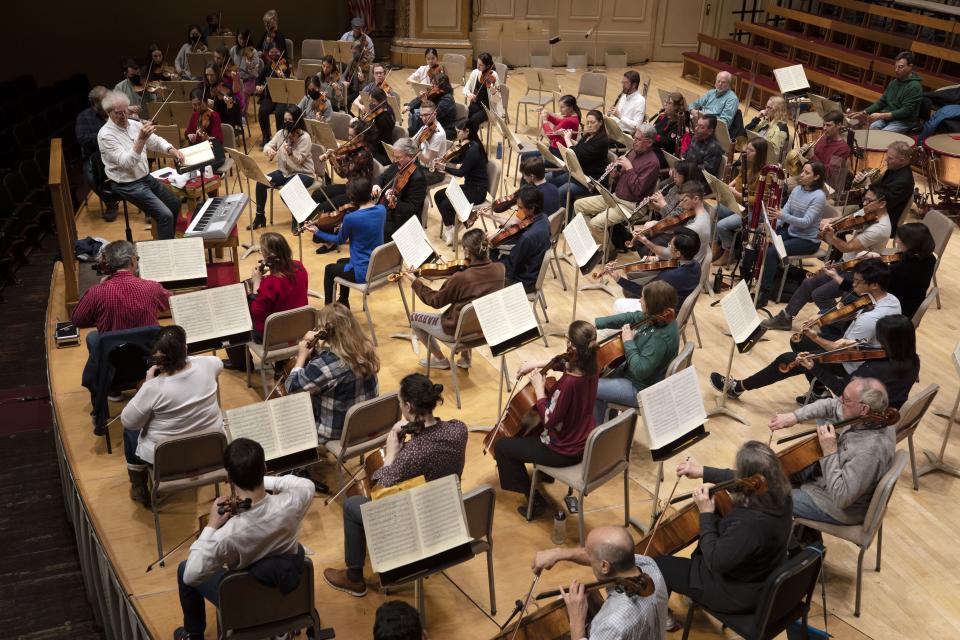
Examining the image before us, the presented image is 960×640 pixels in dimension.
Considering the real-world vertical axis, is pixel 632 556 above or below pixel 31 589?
above

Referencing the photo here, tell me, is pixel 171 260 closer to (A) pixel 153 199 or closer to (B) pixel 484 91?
(A) pixel 153 199

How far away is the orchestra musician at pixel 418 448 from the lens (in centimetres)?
408

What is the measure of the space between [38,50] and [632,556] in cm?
1566

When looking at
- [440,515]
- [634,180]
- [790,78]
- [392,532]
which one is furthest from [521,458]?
[790,78]

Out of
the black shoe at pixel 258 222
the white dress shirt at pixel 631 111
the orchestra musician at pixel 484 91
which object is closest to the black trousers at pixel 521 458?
the black shoe at pixel 258 222

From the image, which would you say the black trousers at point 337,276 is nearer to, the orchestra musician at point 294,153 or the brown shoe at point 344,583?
the orchestra musician at point 294,153

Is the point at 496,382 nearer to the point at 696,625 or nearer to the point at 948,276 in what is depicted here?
the point at 696,625

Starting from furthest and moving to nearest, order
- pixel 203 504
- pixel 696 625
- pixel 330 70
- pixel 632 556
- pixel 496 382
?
pixel 330 70
pixel 496 382
pixel 203 504
pixel 696 625
pixel 632 556

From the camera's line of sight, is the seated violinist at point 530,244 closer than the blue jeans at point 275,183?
Yes

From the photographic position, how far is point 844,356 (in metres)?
5.43

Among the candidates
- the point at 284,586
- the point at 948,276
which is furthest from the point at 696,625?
the point at 948,276

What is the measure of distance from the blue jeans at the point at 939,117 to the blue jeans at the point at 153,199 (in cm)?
823

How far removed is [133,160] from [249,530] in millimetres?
4693

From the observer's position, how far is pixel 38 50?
1543 centimetres
